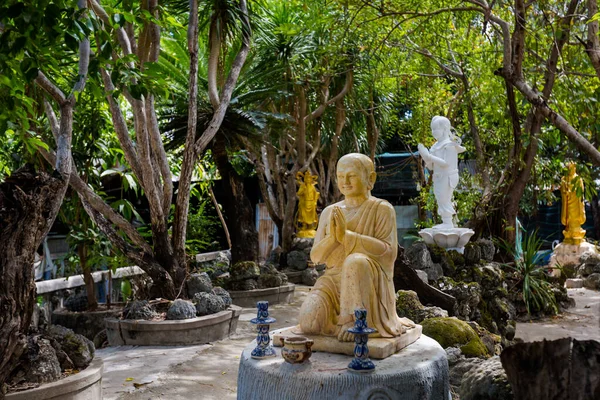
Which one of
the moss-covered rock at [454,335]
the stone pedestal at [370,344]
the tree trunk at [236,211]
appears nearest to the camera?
the stone pedestal at [370,344]

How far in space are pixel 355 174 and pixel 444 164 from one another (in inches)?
297

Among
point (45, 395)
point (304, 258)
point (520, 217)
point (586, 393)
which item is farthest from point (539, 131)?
point (520, 217)

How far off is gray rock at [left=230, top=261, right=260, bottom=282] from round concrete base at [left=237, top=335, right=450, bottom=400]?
6.53m

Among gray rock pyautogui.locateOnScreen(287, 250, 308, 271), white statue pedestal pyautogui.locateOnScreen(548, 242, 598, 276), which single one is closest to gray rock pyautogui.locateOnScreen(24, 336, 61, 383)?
gray rock pyautogui.locateOnScreen(287, 250, 308, 271)

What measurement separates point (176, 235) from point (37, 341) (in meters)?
4.24

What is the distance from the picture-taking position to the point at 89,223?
9281mm

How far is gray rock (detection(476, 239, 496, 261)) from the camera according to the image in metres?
11.4

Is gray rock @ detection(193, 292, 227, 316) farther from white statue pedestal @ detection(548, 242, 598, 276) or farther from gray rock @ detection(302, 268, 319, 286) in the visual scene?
white statue pedestal @ detection(548, 242, 598, 276)

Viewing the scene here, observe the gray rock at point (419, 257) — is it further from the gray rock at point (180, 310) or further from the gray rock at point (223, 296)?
the gray rock at point (180, 310)

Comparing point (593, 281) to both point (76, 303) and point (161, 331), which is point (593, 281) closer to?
point (161, 331)

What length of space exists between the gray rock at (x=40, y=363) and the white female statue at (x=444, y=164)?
336 inches

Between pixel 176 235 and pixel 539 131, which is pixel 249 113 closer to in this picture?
pixel 176 235

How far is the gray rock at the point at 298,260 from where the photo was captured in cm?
1440

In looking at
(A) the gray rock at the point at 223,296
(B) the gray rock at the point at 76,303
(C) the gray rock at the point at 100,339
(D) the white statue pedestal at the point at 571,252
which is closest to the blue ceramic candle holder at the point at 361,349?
(A) the gray rock at the point at 223,296
